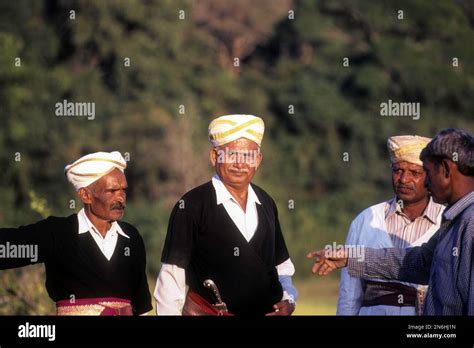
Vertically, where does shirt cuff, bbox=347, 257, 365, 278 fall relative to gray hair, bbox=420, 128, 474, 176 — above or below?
below

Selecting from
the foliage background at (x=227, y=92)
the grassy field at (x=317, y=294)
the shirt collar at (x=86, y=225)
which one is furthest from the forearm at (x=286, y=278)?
the foliage background at (x=227, y=92)

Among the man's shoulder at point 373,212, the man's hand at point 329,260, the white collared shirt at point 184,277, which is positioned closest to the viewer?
the man's hand at point 329,260

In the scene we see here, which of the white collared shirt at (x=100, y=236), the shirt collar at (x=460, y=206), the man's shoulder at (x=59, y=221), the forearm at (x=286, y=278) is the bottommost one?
the forearm at (x=286, y=278)

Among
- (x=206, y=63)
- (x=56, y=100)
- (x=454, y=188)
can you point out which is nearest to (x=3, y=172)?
(x=56, y=100)

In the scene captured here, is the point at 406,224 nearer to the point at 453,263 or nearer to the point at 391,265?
the point at 391,265

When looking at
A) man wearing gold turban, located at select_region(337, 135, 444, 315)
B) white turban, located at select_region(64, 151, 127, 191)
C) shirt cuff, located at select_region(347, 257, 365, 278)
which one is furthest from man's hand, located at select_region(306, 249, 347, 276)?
white turban, located at select_region(64, 151, 127, 191)

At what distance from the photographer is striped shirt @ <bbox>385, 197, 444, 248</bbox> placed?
6.20 metres

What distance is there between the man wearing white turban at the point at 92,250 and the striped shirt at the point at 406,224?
4.35ft

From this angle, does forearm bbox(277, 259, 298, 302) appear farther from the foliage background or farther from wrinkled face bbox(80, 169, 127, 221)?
the foliage background

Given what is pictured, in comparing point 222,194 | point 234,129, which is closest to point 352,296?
point 222,194

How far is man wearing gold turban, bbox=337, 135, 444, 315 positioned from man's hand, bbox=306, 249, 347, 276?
515mm

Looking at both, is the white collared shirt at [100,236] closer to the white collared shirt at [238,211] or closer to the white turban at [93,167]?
the white turban at [93,167]

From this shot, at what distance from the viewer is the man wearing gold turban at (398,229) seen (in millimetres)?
6066
